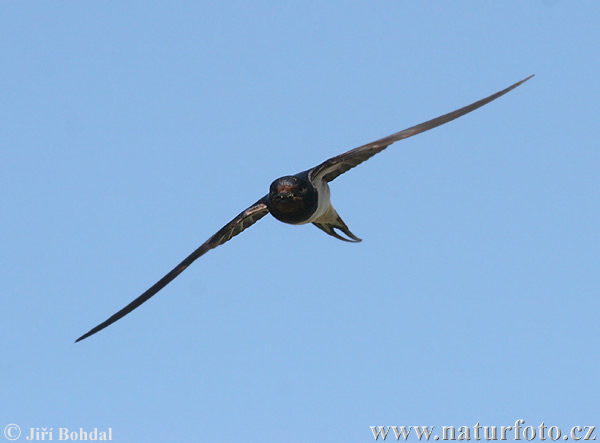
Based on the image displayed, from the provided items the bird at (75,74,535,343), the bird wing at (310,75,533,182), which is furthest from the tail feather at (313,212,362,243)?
the bird wing at (310,75,533,182)

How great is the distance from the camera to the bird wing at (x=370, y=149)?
1185 cm

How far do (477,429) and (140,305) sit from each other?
18.2 feet

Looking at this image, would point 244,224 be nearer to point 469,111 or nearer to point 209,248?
point 209,248

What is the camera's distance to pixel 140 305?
48.3ft

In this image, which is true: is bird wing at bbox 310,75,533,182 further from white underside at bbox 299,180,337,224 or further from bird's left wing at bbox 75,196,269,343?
bird's left wing at bbox 75,196,269,343

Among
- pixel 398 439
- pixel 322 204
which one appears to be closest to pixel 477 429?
pixel 398 439

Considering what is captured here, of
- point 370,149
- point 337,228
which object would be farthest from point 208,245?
point 370,149

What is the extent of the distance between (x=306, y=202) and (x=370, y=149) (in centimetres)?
114

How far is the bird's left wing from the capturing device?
48.2ft

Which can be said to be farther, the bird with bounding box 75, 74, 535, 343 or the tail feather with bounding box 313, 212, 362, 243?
the tail feather with bounding box 313, 212, 362, 243

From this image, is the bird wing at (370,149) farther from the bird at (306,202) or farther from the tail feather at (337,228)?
the tail feather at (337,228)

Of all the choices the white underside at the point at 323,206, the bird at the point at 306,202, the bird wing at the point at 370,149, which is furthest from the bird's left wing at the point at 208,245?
the bird wing at the point at 370,149

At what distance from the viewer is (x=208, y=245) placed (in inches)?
600

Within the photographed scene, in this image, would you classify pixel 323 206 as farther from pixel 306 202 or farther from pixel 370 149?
pixel 370 149
